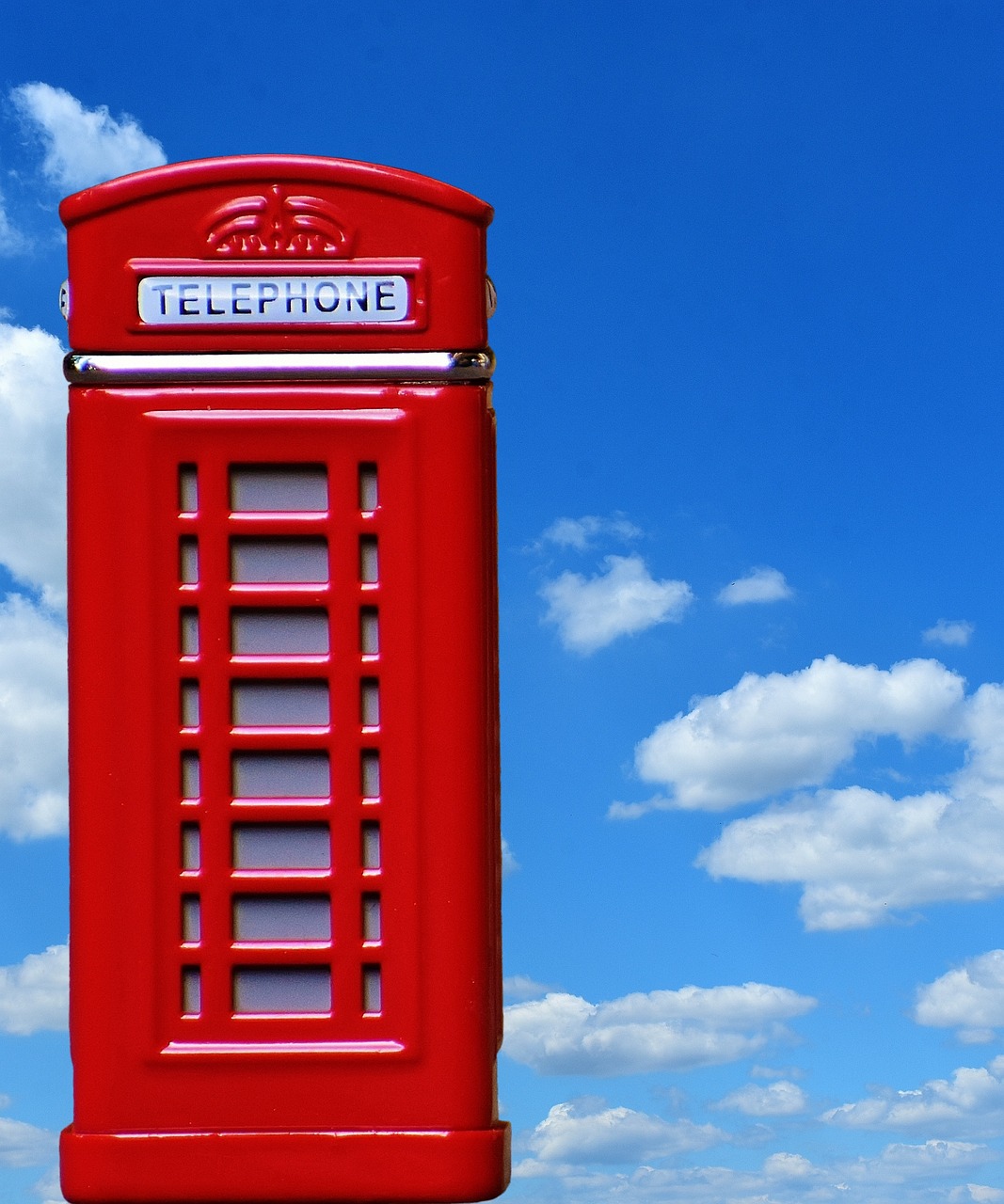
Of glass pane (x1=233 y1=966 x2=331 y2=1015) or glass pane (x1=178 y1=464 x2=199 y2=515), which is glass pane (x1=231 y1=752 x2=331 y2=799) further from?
glass pane (x1=178 y1=464 x2=199 y2=515)

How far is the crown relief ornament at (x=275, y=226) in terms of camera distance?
10.2 ft

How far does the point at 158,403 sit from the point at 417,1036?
143 centimetres

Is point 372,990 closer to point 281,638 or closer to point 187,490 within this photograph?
point 281,638

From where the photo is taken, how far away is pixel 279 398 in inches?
121

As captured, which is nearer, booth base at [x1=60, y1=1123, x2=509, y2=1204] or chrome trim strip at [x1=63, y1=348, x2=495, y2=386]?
booth base at [x1=60, y1=1123, x2=509, y2=1204]

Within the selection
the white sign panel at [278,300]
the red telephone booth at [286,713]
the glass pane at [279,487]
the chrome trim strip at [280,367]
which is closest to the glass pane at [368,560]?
the red telephone booth at [286,713]

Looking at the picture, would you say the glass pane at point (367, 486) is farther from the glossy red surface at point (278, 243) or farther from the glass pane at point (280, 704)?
the glass pane at point (280, 704)

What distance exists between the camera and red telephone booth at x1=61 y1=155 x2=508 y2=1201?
2.99 metres

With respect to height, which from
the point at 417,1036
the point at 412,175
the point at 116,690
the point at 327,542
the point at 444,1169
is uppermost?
the point at 412,175

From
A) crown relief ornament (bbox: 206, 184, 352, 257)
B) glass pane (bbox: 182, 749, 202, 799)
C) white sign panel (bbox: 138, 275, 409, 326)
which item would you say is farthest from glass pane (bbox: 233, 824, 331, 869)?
crown relief ornament (bbox: 206, 184, 352, 257)

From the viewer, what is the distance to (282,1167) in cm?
296

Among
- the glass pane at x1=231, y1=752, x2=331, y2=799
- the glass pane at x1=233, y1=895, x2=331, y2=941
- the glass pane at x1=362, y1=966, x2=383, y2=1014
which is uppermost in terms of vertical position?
the glass pane at x1=231, y1=752, x2=331, y2=799

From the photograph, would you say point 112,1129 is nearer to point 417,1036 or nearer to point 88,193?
point 417,1036

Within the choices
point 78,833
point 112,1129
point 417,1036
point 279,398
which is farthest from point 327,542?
point 112,1129
